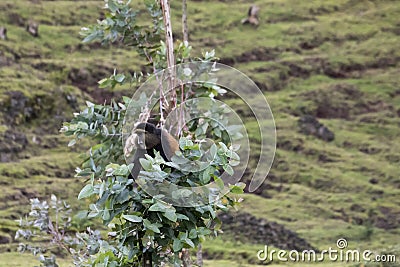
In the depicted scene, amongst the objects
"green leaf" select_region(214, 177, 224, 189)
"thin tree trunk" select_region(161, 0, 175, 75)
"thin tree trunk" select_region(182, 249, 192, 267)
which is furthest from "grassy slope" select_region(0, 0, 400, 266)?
"green leaf" select_region(214, 177, 224, 189)

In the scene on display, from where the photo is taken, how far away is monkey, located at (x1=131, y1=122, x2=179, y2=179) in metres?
2.73

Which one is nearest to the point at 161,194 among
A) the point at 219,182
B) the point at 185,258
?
the point at 219,182

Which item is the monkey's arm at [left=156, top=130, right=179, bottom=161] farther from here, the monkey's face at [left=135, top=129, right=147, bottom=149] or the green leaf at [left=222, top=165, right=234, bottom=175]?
the green leaf at [left=222, top=165, right=234, bottom=175]

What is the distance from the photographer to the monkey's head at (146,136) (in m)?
2.74

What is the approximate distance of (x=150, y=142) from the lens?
2773 millimetres

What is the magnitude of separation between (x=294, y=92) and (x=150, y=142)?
6.44m

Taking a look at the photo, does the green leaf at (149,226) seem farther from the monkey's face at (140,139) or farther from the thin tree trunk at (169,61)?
the thin tree trunk at (169,61)

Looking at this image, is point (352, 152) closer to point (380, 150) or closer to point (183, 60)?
point (380, 150)

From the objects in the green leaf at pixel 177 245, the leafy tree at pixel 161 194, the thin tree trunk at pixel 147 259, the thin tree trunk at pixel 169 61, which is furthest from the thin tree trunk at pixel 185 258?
the thin tree trunk at pixel 169 61

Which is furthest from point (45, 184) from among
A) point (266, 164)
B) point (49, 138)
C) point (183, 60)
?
point (266, 164)

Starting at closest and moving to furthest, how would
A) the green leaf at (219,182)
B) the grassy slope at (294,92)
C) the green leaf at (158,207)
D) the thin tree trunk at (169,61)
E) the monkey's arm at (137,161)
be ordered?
the green leaf at (158,207) → the green leaf at (219,182) → the monkey's arm at (137,161) → the thin tree trunk at (169,61) → the grassy slope at (294,92)

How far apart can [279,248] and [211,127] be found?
2432 millimetres

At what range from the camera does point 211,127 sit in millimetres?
3535

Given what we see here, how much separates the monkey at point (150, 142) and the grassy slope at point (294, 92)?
8.19ft
